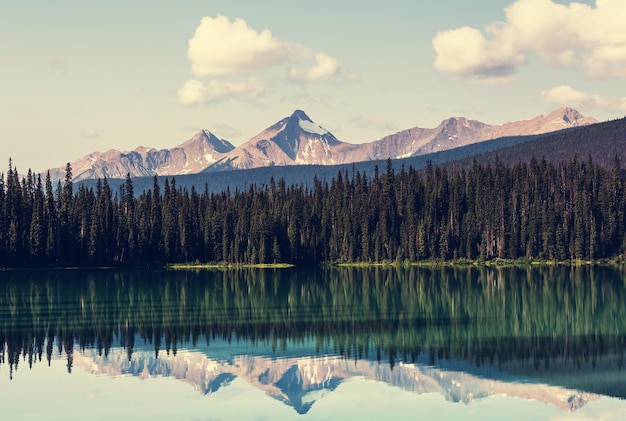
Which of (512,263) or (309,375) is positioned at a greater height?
(512,263)

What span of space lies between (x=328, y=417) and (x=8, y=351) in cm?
2776

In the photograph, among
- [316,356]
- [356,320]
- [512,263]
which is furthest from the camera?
[512,263]

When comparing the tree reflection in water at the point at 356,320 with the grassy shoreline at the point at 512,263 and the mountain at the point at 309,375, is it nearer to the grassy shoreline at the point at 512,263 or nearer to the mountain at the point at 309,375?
the mountain at the point at 309,375

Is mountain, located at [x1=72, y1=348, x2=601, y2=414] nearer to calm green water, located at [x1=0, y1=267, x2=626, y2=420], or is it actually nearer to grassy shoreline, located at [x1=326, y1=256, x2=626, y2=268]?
calm green water, located at [x1=0, y1=267, x2=626, y2=420]

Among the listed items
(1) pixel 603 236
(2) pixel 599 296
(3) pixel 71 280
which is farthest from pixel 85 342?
(1) pixel 603 236

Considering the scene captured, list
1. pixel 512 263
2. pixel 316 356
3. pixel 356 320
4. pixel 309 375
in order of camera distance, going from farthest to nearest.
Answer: pixel 512 263, pixel 356 320, pixel 316 356, pixel 309 375

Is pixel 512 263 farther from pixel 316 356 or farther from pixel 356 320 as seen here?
pixel 316 356

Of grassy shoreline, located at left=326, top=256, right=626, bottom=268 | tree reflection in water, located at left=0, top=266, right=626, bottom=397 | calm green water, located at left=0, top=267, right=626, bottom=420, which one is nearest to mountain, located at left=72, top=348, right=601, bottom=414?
calm green water, located at left=0, top=267, right=626, bottom=420

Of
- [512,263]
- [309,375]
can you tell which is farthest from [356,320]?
[512,263]

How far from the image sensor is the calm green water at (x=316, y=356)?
44312 mm

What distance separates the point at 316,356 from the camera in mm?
57656

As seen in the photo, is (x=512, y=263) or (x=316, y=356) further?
(x=512, y=263)

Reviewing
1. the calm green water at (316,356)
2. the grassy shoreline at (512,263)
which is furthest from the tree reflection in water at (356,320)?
the grassy shoreline at (512,263)

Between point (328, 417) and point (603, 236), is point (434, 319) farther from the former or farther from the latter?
point (603, 236)
